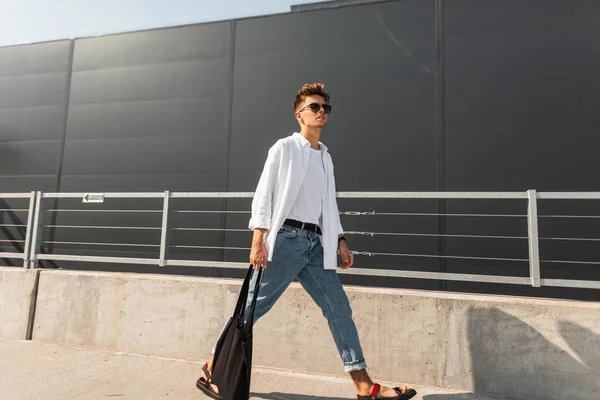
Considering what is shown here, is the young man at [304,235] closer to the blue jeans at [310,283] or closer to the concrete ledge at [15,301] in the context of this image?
the blue jeans at [310,283]

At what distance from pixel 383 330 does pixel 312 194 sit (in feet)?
4.53

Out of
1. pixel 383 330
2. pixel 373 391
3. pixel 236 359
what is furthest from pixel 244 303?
pixel 383 330

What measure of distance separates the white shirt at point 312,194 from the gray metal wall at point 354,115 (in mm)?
2638

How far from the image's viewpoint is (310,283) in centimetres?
218

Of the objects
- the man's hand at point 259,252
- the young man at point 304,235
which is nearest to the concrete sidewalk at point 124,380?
the young man at point 304,235

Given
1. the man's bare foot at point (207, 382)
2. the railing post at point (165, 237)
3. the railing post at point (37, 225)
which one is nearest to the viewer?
the man's bare foot at point (207, 382)

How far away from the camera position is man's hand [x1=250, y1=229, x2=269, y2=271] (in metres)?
1.93

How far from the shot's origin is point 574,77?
4.56 metres

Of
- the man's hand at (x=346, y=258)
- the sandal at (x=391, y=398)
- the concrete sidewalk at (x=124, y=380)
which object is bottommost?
the concrete sidewalk at (x=124, y=380)

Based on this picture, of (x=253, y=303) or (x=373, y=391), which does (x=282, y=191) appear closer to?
(x=253, y=303)

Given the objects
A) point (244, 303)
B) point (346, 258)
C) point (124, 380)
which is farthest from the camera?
point (124, 380)

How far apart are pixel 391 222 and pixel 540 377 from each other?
8.25 feet

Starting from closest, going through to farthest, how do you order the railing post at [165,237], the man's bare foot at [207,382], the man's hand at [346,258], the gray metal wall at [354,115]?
1. the man's bare foot at [207,382]
2. the man's hand at [346,258]
3. the railing post at [165,237]
4. the gray metal wall at [354,115]

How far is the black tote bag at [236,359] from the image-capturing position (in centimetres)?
183
